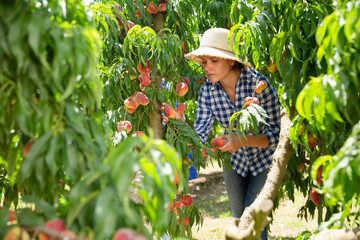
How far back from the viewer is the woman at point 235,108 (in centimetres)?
236

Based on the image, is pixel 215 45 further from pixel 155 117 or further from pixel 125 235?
pixel 125 235

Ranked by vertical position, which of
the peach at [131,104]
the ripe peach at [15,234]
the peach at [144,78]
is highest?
the peach at [144,78]

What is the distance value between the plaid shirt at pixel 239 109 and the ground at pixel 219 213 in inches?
21.1

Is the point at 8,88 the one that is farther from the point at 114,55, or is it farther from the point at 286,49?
the point at 114,55

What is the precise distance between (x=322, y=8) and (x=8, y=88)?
4.35ft

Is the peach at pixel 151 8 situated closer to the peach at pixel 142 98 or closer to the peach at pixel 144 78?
the peach at pixel 144 78

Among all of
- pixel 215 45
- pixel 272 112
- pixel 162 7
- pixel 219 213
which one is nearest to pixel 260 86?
pixel 272 112

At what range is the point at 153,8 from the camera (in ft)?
9.06

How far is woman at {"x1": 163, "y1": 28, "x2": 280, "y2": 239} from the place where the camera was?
2357mm

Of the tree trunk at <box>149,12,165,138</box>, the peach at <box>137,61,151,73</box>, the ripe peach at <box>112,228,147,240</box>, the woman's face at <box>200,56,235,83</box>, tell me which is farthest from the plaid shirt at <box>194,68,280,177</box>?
the ripe peach at <box>112,228,147,240</box>

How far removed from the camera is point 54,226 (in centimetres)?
83

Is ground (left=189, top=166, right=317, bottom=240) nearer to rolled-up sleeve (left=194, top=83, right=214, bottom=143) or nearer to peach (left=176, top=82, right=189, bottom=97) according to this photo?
rolled-up sleeve (left=194, top=83, right=214, bottom=143)

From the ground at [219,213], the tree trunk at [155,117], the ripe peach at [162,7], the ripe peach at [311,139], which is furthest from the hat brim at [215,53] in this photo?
the ground at [219,213]

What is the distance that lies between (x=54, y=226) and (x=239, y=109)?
5.78ft
